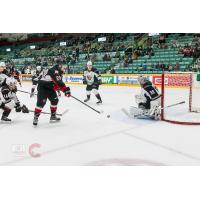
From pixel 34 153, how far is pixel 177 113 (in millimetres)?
3021

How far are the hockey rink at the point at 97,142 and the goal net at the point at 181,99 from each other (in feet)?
0.45

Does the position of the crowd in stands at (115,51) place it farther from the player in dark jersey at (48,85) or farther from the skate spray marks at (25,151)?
the skate spray marks at (25,151)

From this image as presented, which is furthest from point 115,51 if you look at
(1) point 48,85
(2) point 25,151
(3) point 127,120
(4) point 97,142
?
(2) point 25,151

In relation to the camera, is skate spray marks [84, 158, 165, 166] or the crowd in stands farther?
the crowd in stands

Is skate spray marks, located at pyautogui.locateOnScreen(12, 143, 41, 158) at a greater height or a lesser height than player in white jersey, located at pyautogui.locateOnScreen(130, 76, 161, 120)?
lesser

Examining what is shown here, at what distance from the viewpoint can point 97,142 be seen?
3.07 metres

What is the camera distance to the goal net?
14.0 feet

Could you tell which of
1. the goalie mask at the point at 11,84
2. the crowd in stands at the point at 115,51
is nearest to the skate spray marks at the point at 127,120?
the goalie mask at the point at 11,84

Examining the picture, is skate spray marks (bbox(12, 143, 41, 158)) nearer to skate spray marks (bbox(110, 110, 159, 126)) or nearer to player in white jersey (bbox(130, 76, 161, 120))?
skate spray marks (bbox(110, 110, 159, 126))

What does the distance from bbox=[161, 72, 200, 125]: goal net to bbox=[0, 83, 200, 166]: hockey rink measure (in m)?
0.14

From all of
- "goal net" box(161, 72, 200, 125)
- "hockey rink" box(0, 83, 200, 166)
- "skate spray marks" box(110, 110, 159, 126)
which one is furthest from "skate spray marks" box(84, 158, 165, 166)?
"goal net" box(161, 72, 200, 125)

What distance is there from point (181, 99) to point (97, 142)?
12.7ft

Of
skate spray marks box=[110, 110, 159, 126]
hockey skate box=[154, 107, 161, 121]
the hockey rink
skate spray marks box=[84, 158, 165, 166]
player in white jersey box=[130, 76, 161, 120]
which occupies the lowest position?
skate spray marks box=[84, 158, 165, 166]

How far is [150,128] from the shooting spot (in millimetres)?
3674
